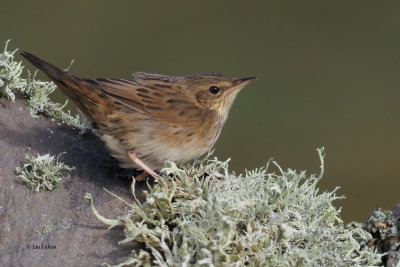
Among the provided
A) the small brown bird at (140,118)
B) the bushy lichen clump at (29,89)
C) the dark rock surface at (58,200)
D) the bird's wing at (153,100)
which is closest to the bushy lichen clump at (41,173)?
the dark rock surface at (58,200)

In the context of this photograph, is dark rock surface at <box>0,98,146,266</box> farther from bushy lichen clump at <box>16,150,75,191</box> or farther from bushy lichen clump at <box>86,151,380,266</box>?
bushy lichen clump at <box>86,151,380,266</box>

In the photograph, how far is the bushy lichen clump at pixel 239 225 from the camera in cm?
292

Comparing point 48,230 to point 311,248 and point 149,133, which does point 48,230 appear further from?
point 311,248

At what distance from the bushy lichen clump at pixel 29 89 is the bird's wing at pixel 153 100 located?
42 centimetres

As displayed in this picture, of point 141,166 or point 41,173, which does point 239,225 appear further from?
point 41,173

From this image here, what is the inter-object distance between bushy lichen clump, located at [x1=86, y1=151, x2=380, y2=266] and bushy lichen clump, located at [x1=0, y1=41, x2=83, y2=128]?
1.07m

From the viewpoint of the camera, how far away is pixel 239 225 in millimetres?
3127

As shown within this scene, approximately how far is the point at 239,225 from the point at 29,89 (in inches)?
67.6

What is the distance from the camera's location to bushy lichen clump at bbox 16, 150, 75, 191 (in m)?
3.49

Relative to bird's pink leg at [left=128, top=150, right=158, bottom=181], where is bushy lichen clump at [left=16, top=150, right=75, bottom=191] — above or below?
below

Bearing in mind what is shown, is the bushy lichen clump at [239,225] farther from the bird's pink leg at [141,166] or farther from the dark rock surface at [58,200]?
the bird's pink leg at [141,166]

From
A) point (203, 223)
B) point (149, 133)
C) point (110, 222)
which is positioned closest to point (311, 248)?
point (203, 223)

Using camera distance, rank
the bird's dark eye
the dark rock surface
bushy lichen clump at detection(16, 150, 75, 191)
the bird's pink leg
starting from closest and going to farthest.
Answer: the dark rock surface < bushy lichen clump at detection(16, 150, 75, 191) < the bird's pink leg < the bird's dark eye

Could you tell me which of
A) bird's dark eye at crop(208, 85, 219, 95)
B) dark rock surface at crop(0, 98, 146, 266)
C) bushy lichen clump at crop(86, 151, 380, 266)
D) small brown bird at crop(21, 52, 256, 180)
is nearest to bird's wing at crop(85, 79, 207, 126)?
small brown bird at crop(21, 52, 256, 180)
